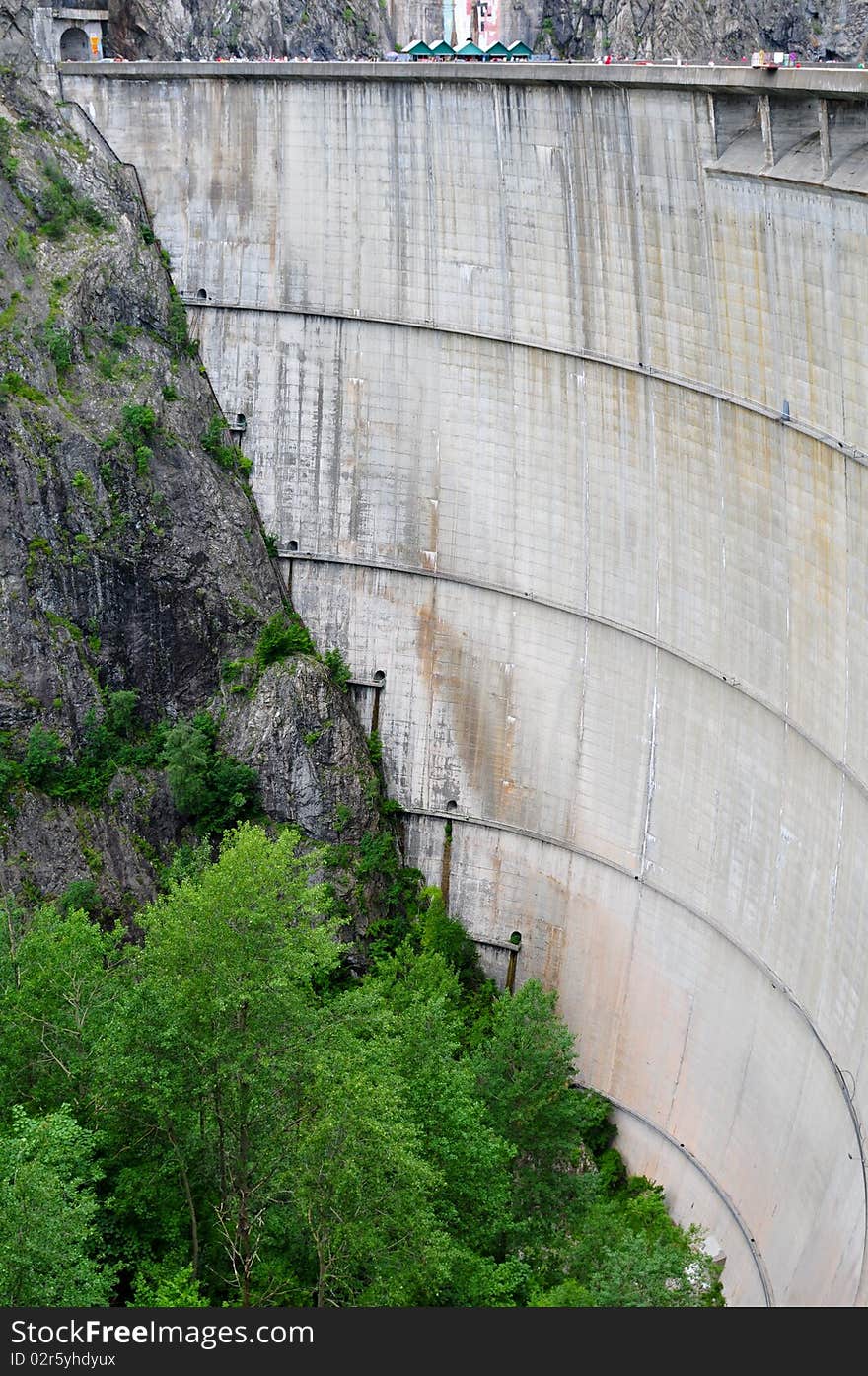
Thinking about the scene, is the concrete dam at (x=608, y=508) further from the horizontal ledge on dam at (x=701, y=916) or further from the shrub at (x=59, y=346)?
the shrub at (x=59, y=346)

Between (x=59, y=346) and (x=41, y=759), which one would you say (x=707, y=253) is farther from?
(x=41, y=759)

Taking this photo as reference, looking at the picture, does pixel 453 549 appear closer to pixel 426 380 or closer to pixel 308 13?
pixel 426 380

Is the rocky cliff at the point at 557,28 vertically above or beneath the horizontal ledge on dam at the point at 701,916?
above

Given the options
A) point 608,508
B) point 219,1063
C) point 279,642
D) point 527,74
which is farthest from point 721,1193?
point 527,74

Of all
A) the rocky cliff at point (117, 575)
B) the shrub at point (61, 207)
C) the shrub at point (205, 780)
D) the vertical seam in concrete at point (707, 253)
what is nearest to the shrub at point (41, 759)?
the rocky cliff at point (117, 575)

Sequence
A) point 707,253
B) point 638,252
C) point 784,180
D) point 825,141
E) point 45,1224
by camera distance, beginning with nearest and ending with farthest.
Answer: point 45,1224
point 825,141
point 784,180
point 707,253
point 638,252
